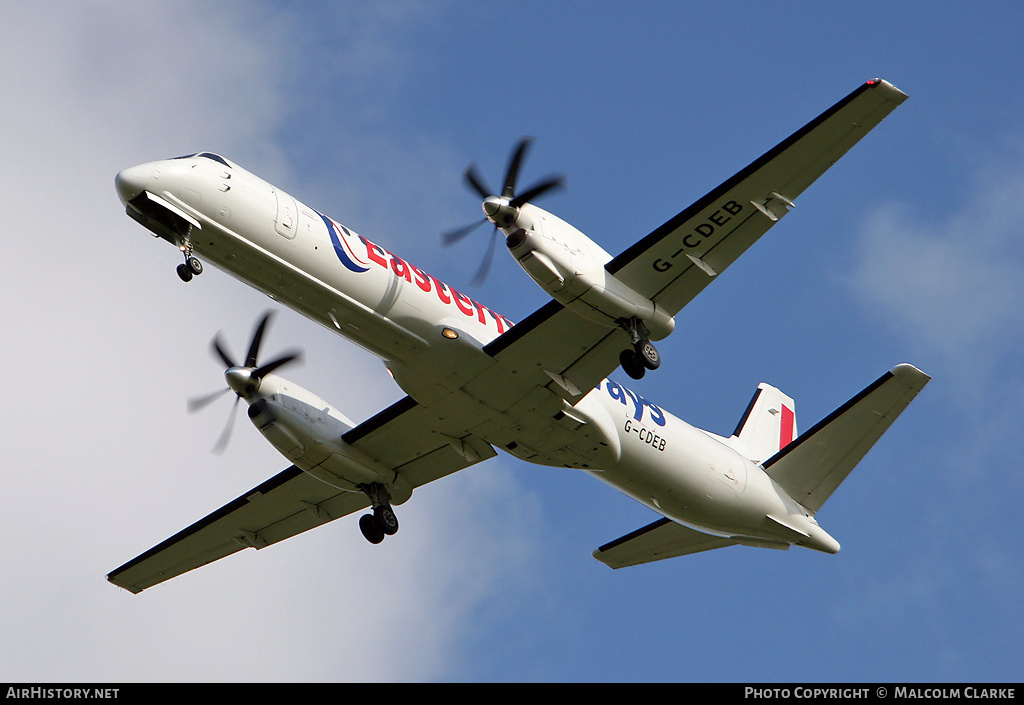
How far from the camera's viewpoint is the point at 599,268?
17.0 meters

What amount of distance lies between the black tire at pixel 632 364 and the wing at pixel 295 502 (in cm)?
359

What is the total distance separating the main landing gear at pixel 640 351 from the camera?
17.3 meters

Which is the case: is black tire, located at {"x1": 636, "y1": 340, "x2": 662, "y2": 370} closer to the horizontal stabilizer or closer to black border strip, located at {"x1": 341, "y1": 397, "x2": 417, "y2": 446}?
black border strip, located at {"x1": 341, "y1": 397, "x2": 417, "y2": 446}

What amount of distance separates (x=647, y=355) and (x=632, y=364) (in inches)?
13.6

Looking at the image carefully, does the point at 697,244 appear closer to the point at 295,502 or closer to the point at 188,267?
the point at 188,267

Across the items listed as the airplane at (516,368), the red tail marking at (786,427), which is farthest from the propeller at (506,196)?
the red tail marking at (786,427)

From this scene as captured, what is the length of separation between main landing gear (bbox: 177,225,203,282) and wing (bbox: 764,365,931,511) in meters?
12.3

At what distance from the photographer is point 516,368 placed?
18.0 metres

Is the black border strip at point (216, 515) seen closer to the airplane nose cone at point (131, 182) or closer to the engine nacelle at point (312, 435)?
the engine nacelle at point (312, 435)

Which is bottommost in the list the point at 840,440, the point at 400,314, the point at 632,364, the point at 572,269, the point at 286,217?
the point at 840,440

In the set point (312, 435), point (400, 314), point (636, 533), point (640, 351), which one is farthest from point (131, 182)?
point (636, 533)
